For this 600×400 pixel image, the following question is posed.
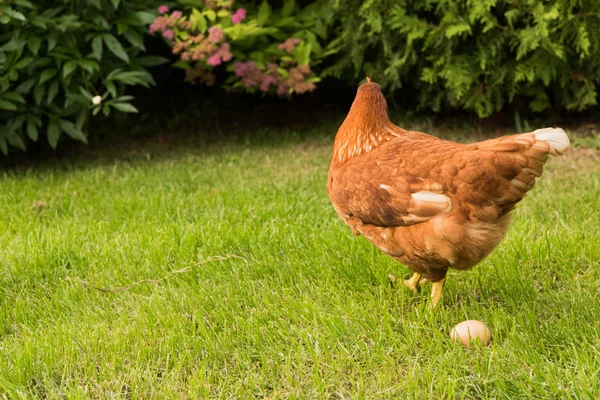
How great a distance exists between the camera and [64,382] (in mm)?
2592

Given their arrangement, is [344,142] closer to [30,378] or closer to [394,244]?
[394,244]

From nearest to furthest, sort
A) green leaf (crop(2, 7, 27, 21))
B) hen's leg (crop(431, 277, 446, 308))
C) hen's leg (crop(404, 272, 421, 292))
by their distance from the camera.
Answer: hen's leg (crop(431, 277, 446, 308)) → hen's leg (crop(404, 272, 421, 292)) → green leaf (crop(2, 7, 27, 21))

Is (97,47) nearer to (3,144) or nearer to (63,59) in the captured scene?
(63,59)

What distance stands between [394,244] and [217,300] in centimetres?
94

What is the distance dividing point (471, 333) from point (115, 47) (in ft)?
13.3

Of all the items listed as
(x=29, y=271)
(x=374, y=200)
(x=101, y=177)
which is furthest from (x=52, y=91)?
(x=374, y=200)

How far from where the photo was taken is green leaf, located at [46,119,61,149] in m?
5.51

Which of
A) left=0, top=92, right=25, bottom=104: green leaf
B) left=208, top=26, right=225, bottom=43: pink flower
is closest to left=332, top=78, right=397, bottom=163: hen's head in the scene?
left=208, top=26, right=225, bottom=43: pink flower

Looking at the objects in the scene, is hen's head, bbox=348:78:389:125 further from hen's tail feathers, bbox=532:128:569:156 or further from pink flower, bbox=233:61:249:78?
pink flower, bbox=233:61:249:78

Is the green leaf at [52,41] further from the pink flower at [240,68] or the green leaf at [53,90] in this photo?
the pink flower at [240,68]

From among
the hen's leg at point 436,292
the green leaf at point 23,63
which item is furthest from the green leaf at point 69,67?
the hen's leg at point 436,292

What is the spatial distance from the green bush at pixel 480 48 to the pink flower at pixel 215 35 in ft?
3.83

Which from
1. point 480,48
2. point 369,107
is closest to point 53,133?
point 369,107

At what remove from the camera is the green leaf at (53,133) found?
5.51 meters
